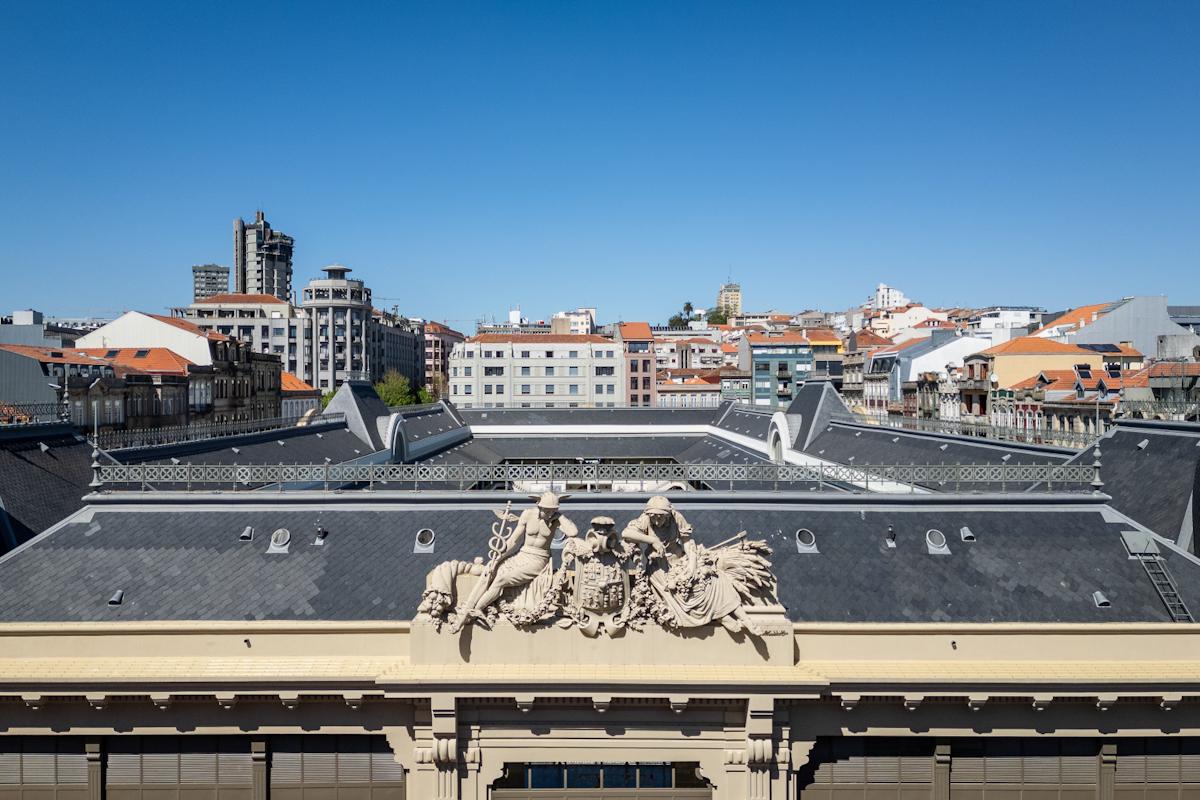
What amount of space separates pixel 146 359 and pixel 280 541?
62.5 m

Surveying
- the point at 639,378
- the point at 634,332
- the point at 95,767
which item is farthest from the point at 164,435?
the point at 634,332

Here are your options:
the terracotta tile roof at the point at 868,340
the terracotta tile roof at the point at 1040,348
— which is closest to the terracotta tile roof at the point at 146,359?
the terracotta tile roof at the point at 1040,348

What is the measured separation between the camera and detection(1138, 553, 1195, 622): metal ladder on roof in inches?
677

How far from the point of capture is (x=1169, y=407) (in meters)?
46.5

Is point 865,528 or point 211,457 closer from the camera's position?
point 865,528

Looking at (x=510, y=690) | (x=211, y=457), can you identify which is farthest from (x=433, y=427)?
(x=510, y=690)

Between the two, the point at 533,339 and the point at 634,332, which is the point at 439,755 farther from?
the point at 634,332

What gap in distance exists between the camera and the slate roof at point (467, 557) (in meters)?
17.5

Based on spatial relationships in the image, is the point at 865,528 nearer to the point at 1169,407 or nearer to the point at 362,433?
the point at 1169,407

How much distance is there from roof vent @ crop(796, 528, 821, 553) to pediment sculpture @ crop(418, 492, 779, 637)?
3.46 meters

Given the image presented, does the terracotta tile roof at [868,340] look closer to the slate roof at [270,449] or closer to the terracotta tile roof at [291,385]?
the terracotta tile roof at [291,385]

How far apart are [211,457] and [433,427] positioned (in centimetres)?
3486

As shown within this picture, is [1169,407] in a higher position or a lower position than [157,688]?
higher

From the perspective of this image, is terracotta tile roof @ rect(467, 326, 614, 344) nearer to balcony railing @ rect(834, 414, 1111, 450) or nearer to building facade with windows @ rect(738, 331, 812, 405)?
building facade with windows @ rect(738, 331, 812, 405)
